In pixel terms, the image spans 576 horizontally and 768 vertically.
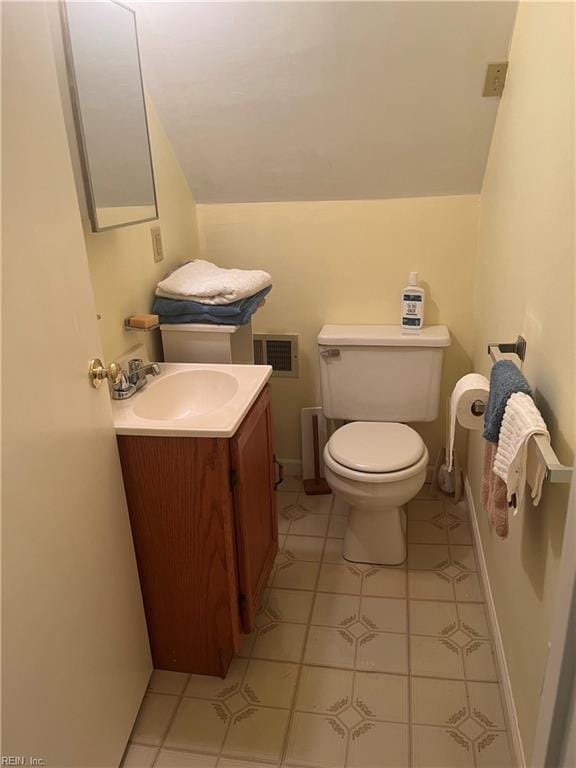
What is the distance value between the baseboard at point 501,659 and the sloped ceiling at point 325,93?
4.46 ft

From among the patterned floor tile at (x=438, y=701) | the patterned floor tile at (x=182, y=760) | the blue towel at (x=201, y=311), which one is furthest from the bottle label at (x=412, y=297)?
the patterned floor tile at (x=182, y=760)

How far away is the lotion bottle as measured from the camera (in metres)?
2.22

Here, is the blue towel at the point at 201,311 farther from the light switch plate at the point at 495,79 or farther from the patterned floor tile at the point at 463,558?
the patterned floor tile at the point at 463,558

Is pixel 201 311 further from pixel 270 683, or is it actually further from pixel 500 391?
pixel 270 683

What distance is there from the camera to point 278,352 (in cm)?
251

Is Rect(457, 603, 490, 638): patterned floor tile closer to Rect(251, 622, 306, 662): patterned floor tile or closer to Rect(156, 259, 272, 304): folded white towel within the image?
Rect(251, 622, 306, 662): patterned floor tile

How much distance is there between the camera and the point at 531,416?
1.03m

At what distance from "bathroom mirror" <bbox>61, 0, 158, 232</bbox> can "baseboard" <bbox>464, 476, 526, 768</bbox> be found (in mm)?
1613

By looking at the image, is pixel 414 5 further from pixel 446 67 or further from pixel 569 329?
pixel 569 329

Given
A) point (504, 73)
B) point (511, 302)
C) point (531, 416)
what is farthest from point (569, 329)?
point (504, 73)

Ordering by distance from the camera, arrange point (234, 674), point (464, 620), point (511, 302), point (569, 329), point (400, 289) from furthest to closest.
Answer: point (400, 289) < point (464, 620) < point (234, 674) < point (511, 302) < point (569, 329)

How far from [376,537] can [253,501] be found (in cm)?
65

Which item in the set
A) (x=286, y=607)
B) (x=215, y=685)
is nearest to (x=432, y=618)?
(x=286, y=607)

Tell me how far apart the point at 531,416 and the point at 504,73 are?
1.28 m
